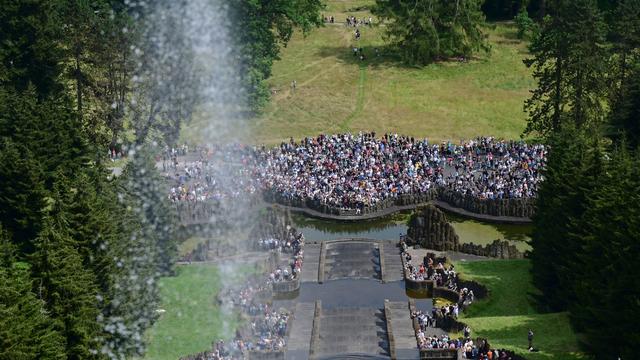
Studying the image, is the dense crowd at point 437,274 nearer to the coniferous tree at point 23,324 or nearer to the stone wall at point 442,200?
the stone wall at point 442,200

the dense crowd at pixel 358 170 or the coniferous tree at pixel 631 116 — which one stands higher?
the coniferous tree at pixel 631 116

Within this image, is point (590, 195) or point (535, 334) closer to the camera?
point (535, 334)

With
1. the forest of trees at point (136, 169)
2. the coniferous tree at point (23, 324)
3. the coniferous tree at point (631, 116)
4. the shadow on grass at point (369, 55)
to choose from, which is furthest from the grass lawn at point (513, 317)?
the shadow on grass at point (369, 55)

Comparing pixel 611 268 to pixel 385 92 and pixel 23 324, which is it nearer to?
pixel 23 324

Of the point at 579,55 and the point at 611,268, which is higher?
the point at 579,55

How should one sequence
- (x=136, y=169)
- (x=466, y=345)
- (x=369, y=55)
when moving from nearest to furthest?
(x=466, y=345)
(x=136, y=169)
(x=369, y=55)

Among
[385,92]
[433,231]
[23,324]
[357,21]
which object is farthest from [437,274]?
[357,21]

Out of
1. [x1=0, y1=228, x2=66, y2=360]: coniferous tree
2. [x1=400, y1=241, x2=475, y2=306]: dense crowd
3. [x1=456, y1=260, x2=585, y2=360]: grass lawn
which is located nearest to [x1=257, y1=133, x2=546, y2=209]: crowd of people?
[x1=400, y1=241, x2=475, y2=306]: dense crowd
